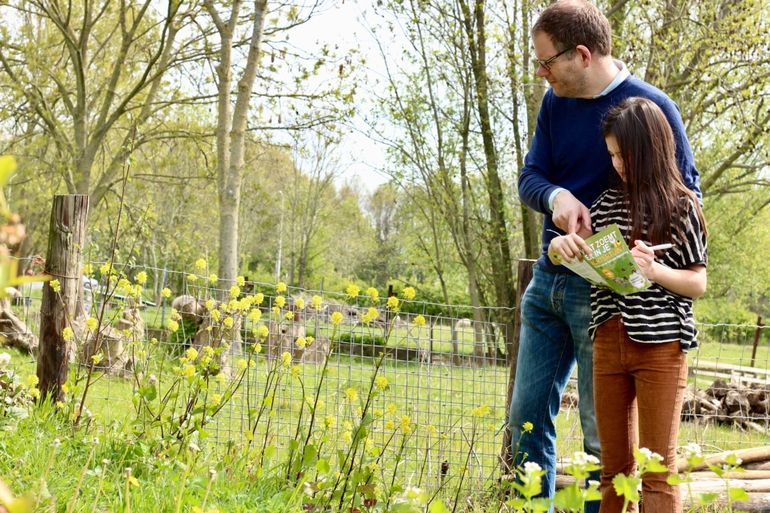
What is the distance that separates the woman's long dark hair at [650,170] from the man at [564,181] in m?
0.13

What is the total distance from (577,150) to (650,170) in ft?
1.31

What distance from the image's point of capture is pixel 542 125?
2.82 meters

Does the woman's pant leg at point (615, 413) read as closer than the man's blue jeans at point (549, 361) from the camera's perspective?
→ Yes

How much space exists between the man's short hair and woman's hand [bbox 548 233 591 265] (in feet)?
2.11

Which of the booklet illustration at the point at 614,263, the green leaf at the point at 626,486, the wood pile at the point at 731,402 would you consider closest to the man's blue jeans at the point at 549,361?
the booklet illustration at the point at 614,263

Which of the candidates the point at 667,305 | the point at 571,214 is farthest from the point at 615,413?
the point at 571,214

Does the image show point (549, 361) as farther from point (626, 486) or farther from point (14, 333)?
point (14, 333)

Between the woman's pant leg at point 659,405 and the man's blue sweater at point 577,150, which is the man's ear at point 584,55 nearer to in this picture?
the man's blue sweater at point 577,150

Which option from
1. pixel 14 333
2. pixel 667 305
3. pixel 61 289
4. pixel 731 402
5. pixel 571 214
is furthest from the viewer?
pixel 731 402

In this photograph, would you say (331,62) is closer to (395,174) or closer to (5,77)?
(395,174)

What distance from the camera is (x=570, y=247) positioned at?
233 cm

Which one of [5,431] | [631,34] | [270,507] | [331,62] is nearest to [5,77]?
[331,62]

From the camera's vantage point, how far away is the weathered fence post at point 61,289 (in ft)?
12.4

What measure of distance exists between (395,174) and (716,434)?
24.9 ft
